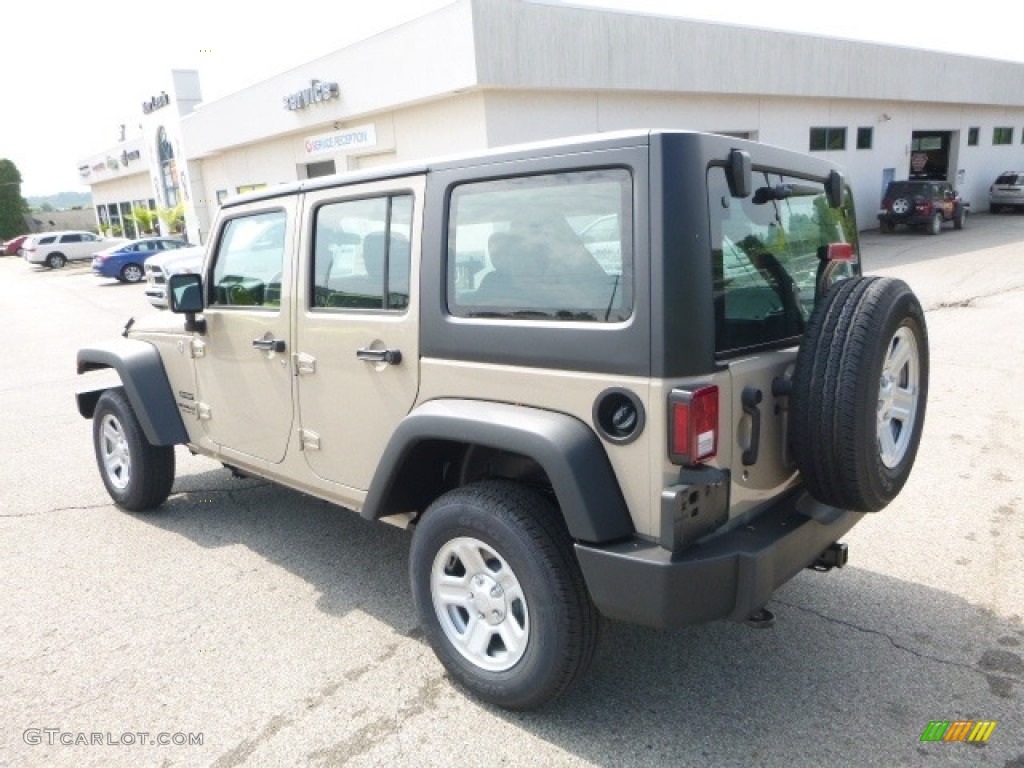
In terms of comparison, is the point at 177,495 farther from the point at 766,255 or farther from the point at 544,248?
the point at 766,255

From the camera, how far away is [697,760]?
249 cm

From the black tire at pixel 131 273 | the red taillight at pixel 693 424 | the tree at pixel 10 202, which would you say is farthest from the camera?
the tree at pixel 10 202

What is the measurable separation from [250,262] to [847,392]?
114 inches

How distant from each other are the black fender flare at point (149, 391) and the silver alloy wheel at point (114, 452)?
405 millimetres

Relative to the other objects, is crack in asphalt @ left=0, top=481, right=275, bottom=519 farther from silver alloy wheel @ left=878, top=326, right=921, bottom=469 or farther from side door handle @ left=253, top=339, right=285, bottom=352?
silver alloy wheel @ left=878, top=326, right=921, bottom=469

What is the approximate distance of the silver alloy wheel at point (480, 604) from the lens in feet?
8.82

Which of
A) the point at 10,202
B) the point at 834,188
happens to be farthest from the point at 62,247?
the point at 834,188

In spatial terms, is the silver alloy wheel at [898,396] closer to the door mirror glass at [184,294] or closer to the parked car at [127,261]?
the door mirror glass at [184,294]

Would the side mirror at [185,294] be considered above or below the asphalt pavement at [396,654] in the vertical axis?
above

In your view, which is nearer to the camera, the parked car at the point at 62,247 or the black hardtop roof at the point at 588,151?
the black hardtop roof at the point at 588,151

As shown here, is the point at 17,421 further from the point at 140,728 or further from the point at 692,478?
the point at 692,478

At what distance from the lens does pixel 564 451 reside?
7.73 ft

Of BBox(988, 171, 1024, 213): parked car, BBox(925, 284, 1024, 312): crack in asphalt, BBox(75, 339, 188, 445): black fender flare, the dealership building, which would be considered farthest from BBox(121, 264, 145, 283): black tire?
BBox(988, 171, 1024, 213): parked car

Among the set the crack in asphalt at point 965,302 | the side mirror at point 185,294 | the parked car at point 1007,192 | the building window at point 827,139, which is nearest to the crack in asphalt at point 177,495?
the side mirror at point 185,294
